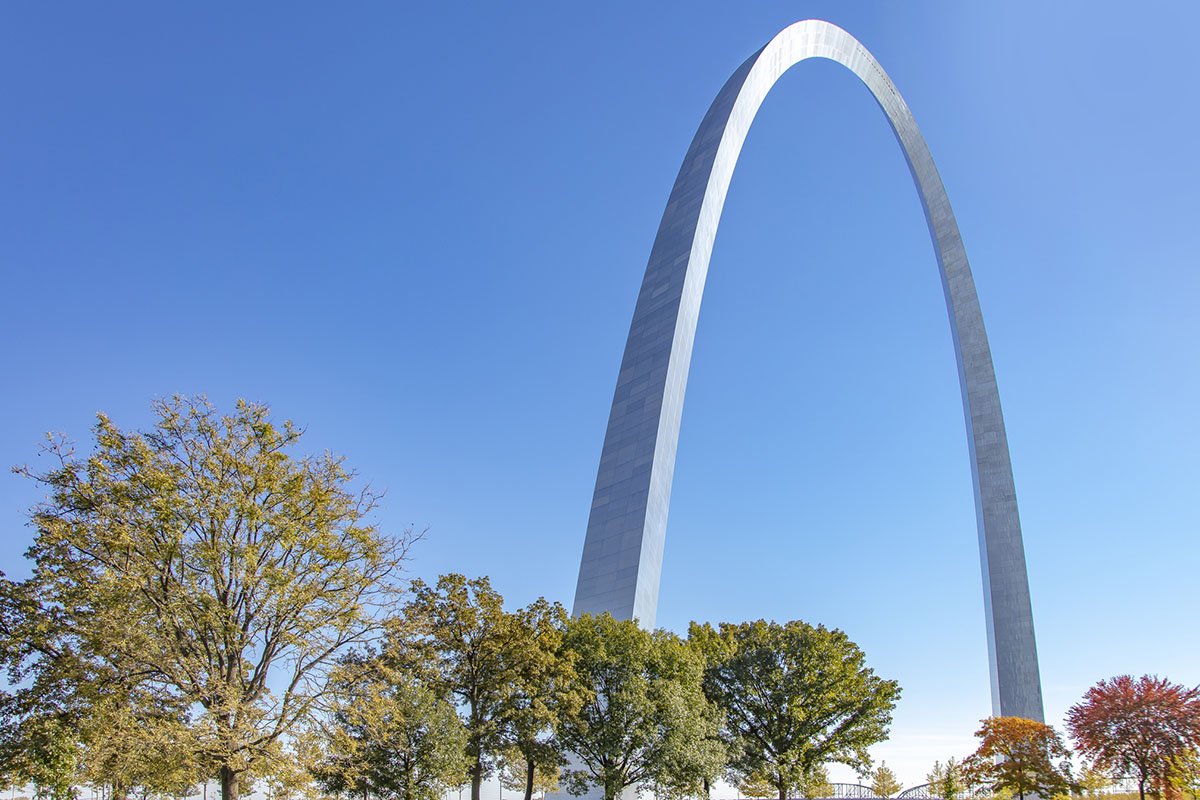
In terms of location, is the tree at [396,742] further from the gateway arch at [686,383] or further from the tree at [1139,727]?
the tree at [1139,727]

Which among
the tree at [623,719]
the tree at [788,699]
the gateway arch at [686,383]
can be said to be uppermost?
the gateway arch at [686,383]

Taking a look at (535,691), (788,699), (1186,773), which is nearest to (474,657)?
(535,691)

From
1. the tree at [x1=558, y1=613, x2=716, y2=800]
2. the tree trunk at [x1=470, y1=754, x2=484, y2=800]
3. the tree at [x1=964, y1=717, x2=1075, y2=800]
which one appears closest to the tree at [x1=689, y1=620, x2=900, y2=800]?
the tree at [x1=964, y1=717, x2=1075, y2=800]

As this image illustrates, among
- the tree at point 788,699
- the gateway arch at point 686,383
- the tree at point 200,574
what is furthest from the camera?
the tree at point 788,699

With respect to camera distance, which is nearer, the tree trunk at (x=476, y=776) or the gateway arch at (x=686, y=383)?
the tree trunk at (x=476, y=776)

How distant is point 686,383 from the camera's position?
90.4 feet

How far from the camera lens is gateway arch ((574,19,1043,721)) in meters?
24.4

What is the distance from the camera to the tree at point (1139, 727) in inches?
922

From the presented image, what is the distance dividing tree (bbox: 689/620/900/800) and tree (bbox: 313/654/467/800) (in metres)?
11.3

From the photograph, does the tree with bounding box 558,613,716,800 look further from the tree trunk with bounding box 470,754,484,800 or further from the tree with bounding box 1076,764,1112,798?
the tree with bounding box 1076,764,1112,798

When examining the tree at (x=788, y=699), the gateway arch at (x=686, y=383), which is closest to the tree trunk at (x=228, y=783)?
the gateway arch at (x=686, y=383)

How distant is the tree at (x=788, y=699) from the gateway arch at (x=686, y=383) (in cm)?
565

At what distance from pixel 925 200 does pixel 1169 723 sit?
79.5ft

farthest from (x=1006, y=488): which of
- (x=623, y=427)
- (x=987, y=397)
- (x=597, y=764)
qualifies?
(x=597, y=764)
